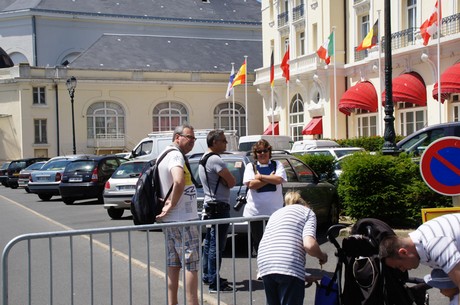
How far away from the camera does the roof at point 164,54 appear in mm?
53406

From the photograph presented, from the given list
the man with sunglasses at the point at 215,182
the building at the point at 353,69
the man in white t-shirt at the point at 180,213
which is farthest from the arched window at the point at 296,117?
the man in white t-shirt at the point at 180,213

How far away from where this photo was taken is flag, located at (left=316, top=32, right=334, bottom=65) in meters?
34.8

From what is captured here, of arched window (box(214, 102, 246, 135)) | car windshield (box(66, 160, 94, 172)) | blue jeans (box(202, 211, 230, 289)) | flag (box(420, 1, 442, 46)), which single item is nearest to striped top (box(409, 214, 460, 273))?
blue jeans (box(202, 211, 230, 289))

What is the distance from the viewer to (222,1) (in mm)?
72000

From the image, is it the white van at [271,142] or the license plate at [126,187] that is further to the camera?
the white van at [271,142]

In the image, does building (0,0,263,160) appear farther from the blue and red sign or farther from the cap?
the cap

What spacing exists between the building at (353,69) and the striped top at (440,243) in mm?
23705

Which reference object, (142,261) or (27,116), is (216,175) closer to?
(142,261)

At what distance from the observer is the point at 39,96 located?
50.2 meters

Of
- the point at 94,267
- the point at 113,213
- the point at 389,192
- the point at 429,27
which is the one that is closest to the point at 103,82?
the point at 429,27

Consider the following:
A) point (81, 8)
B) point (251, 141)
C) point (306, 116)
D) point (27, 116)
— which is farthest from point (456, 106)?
point (81, 8)

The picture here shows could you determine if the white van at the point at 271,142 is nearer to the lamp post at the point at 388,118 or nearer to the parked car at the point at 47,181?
the parked car at the point at 47,181

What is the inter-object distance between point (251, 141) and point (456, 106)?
9.69 m

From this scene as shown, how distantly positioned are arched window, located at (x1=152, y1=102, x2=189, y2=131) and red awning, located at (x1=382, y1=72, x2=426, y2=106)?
25.7 m
